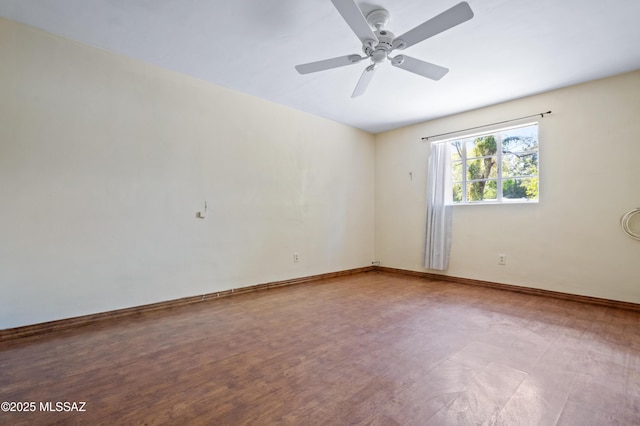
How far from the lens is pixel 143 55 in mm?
2771

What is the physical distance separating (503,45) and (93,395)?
387 centimetres

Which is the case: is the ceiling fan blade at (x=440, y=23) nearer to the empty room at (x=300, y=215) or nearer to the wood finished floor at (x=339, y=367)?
the empty room at (x=300, y=215)

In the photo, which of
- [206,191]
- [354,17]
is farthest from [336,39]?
[206,191]

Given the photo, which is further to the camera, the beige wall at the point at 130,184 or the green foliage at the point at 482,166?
the green foliage at the point at 482,166

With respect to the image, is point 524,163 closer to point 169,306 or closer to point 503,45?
point 503,45

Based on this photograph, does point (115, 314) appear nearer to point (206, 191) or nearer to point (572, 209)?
point (206, 191)

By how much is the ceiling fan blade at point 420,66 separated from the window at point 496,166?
212cm

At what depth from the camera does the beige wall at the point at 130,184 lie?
2324 mm

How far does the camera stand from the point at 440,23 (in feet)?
6.04

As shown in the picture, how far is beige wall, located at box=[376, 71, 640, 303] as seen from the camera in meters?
3.04

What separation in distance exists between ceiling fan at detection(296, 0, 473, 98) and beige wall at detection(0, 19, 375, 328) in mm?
1616

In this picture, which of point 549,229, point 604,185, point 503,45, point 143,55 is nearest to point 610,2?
point 503,45

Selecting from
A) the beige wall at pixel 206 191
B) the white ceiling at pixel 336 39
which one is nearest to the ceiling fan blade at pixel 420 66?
the white ceiling at pixel 336 39

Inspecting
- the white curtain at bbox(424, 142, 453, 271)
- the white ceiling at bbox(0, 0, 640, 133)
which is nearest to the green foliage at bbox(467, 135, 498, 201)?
the white curtain at bbox(424, 142, 453, 271)
